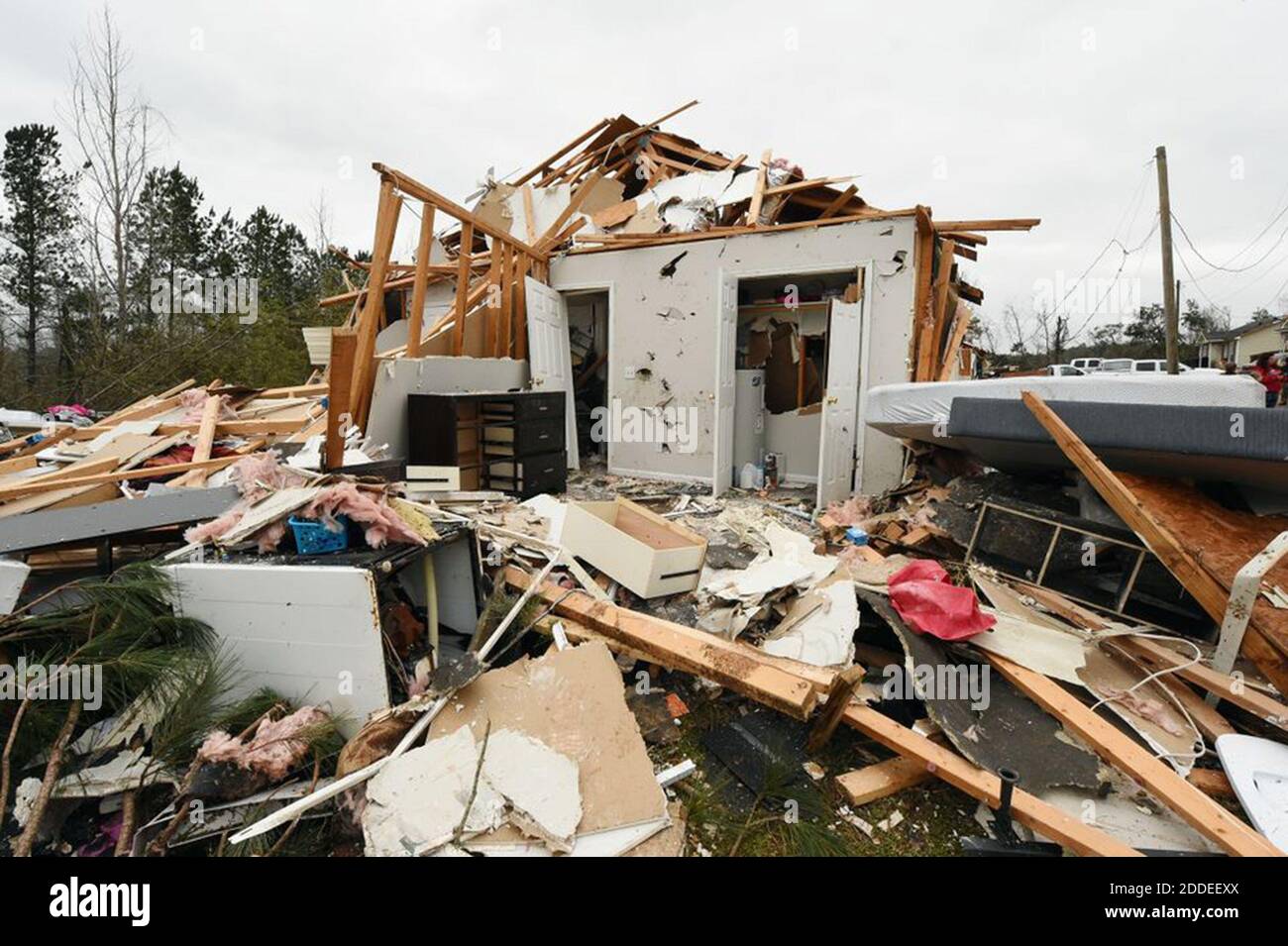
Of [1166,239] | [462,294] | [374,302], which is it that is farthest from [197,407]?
[1166,239]

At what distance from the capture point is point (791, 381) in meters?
7.50

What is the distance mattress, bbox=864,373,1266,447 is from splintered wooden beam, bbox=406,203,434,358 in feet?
13.1

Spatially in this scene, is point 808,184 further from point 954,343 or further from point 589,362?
point 589,362

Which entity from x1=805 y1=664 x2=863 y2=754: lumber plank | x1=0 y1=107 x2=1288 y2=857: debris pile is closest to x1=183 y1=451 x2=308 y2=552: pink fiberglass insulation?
x1=0 y1=107 x2=1288 y2=857: debris pile

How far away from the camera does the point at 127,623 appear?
2.04 meters

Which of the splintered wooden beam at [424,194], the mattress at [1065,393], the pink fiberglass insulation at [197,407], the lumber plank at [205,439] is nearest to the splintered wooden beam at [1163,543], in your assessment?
the mattress at [1065,393]

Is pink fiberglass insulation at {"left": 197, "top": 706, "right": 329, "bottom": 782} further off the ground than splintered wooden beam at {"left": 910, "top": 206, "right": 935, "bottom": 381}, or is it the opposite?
splintered wooden beam at {"left": 910, "top": 206, "right": 935, "bottom": 381}

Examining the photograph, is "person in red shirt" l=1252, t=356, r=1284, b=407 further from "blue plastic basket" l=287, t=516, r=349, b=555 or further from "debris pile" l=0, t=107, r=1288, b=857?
"blue plastic basket" l=287, t=516, r=349, b=555

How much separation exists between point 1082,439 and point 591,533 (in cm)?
247

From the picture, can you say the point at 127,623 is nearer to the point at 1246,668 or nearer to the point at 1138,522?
the point at 1138,522

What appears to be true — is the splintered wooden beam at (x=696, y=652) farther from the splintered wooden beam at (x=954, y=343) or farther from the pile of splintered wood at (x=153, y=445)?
the splintered wooden beam at (x=954, y=343)

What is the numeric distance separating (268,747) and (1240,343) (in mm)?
40748

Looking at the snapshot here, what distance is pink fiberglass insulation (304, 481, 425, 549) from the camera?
2303 mm
